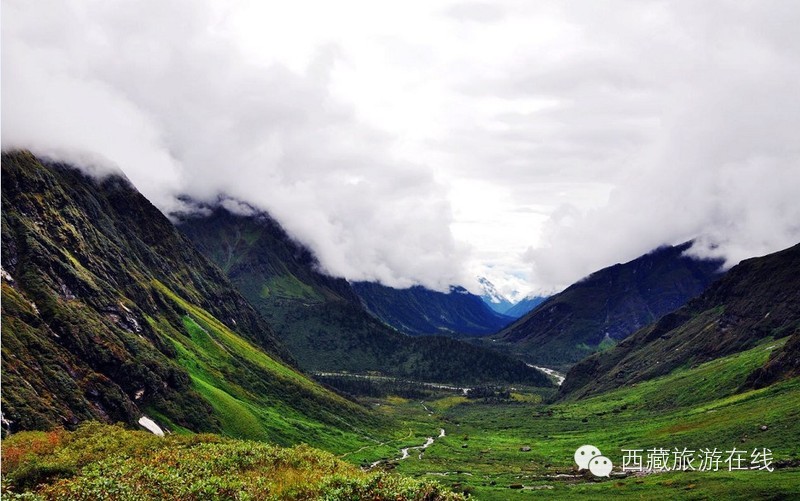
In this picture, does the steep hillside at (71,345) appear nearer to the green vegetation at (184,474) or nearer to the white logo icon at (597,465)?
the green vegetation at (184,474)

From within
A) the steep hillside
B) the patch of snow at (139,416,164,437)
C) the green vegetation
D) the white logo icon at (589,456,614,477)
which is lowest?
the white logo icon at (589,456,614,477)

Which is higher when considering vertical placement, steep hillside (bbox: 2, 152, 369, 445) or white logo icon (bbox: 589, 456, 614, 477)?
steep hillside (bbox: 2, 152, 369, 445)

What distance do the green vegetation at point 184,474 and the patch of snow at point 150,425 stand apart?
91206 millimetres

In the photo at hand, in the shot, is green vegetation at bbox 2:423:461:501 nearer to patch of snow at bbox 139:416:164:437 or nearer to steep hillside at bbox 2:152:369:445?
steep hillside at bbox 2:152:369:445

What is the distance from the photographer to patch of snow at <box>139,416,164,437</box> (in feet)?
470

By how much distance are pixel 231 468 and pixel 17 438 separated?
127 feet

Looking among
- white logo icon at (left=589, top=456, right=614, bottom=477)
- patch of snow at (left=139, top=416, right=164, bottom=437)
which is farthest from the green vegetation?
white logo icon at (left=589, top=456, right=614, bottom=477)

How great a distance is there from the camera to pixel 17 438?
64.6m

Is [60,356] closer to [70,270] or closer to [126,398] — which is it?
[126,398]

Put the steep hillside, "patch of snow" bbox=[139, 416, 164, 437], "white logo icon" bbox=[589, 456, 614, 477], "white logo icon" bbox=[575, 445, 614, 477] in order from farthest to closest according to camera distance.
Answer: "white logo icon" bbox=[575, 445, 614, 477]
"white logo icon" bbox=[589, 456, 614, 477]
"patch of snow" bbox=[139, 416, 164, 437]
the steep hillside

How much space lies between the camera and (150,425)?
5748 inches

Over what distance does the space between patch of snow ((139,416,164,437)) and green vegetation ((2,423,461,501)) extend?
299 feet

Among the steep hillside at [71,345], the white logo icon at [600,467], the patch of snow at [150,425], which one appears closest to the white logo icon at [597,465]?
the white logo icon at [600,467]

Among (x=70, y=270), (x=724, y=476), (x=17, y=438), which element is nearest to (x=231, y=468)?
(x=17, y=438)
